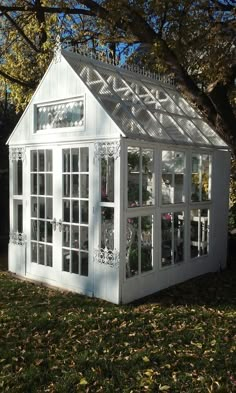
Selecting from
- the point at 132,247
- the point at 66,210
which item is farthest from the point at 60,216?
the point at 132,247

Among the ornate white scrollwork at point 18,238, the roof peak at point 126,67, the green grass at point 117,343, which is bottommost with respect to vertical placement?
the green grass at point 117,343

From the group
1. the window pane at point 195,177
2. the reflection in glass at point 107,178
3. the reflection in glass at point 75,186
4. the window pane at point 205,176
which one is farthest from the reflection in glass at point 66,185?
the window pane at point 205,176

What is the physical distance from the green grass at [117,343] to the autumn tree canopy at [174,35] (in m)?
4.44

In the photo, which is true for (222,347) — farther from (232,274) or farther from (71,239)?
(232,274)

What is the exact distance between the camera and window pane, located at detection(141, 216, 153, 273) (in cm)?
674

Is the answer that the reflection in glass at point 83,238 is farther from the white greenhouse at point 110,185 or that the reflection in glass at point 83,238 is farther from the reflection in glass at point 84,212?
the reflection in glass at point 84,212

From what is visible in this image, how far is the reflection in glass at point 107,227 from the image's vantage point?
6.43 metres

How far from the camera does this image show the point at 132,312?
5.96 meters

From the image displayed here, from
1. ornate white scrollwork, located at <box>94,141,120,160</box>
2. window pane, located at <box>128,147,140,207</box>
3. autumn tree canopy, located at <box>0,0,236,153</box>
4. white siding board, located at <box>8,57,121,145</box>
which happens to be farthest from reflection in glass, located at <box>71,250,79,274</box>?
autumn tree canopy, located at <box>0,0,236,153</box>

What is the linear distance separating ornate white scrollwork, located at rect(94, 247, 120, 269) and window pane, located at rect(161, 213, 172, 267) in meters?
1.24

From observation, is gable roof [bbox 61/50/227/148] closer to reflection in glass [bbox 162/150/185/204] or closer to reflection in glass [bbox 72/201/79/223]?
reflection in glass [bbox 162/150/185/204]

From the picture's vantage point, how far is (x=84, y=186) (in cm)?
687

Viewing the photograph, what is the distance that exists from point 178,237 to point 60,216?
2.25 metres

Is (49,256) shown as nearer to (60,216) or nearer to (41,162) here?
(60,216)
